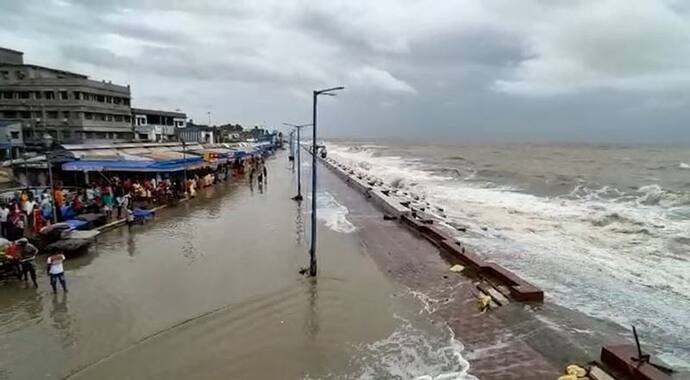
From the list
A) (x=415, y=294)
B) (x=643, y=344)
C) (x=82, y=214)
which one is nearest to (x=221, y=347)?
(x=415, y=294)

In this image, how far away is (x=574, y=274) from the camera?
1421 cm

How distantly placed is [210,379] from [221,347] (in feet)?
3.68

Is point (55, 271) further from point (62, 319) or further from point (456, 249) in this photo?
point (456, 249)

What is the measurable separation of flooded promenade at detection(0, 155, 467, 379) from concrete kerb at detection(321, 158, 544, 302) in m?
2.73

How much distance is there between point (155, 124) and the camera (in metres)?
67.9

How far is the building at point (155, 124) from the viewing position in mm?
59875

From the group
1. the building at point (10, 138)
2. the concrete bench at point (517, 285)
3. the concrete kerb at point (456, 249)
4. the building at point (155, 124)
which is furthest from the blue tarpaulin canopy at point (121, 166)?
the building at point (155, 124)

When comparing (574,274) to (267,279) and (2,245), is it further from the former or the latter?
(2,245)

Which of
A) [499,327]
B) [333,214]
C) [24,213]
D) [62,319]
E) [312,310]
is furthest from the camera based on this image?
[333,214]

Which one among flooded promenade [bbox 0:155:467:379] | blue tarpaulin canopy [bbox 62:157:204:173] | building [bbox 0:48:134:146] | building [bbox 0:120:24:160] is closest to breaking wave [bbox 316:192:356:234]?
flooded promenade [bbox 0:155:467:379]

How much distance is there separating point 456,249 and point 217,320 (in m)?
9.03

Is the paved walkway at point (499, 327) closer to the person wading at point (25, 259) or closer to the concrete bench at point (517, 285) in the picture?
the concrete bench at point (517, 285)

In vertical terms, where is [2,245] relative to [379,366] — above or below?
above

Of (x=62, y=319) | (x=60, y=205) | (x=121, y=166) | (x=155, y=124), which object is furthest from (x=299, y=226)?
(x=155, y=124)
